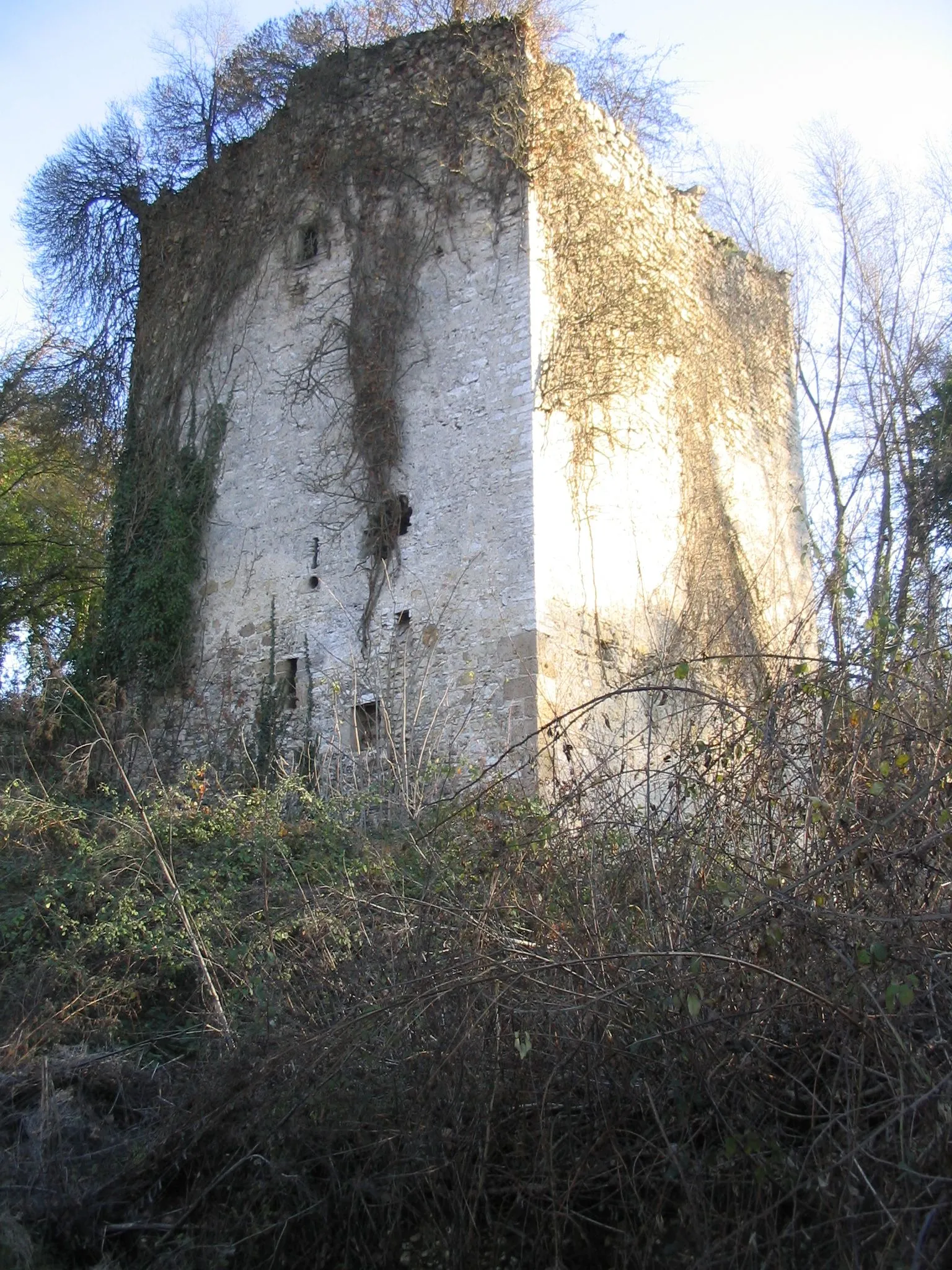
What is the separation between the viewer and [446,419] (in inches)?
432

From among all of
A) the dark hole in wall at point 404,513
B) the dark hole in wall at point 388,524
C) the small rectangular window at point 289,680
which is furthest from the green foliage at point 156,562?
the dark hole in wall at point 404,513

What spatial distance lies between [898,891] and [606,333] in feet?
25.8

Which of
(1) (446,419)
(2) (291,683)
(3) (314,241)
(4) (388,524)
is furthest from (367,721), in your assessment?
(3) (314,241)

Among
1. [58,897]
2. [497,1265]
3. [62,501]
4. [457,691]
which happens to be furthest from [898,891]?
[62,501]

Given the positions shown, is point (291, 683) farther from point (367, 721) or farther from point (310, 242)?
point (310, 242)

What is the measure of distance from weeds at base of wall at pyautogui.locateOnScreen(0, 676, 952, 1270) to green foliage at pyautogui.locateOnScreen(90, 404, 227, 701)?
6.08m

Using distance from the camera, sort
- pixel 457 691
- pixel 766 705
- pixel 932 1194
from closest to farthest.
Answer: pixel 932 1194
pixel 766 705
pixel 457 691

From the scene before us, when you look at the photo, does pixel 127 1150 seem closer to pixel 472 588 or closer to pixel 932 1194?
pixel 932 1194

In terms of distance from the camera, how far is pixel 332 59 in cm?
1222

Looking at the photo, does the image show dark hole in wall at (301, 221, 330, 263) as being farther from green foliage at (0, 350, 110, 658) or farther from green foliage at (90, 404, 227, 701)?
green foliage at (0, 350, 110, 658)

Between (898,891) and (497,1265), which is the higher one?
(898,891)

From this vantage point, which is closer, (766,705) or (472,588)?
(766,705)

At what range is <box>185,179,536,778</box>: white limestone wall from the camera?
10.2m

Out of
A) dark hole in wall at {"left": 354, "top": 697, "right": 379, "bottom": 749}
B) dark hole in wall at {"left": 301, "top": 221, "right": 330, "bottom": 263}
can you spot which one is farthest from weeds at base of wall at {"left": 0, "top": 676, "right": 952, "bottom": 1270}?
dark hole in wall at {"left": 301, "top": 221, "right": 330, "bottom": 263}
